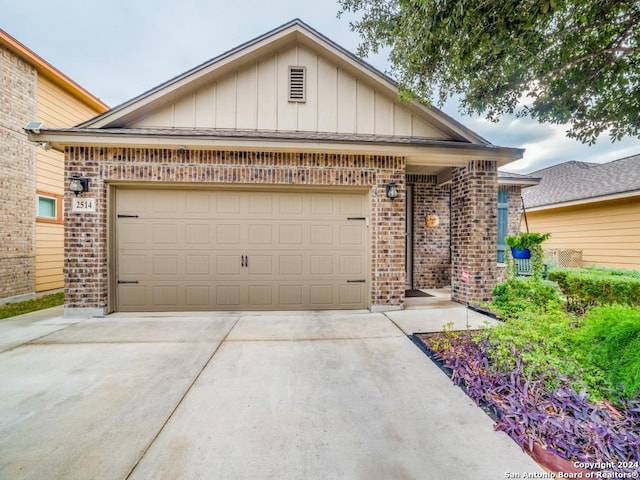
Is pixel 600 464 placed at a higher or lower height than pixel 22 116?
lower

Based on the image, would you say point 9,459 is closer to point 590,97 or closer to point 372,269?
point 372,269

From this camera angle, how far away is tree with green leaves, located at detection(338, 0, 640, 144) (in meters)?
3.36

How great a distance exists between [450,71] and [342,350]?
4.58m

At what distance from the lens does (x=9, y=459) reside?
181cm

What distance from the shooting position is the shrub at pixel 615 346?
212cm

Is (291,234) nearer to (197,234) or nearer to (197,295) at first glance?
(197,234)

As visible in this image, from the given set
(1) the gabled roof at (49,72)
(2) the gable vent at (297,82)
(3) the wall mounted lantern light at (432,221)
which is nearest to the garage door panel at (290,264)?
(2) the gable vent at (297,82)

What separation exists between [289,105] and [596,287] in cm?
658

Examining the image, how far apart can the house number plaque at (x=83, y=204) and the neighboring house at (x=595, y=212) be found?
1306cm

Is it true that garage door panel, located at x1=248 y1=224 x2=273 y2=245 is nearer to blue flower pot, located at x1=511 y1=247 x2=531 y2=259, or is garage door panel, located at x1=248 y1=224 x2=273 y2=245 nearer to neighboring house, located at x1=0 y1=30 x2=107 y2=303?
blue flower pot, located at x1=511 y1=247 x2=531 y2=259

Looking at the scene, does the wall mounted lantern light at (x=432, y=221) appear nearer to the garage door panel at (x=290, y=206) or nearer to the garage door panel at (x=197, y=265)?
the garage door panel at (x=290, y=206)

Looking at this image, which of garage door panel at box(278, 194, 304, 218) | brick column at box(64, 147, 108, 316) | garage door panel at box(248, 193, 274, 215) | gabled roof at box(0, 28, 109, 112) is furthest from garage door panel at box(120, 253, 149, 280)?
gabled roof at box(0, 28, 109, 112)

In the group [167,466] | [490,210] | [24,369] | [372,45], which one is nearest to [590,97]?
[490,210]

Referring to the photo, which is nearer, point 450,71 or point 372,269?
point 450,71
